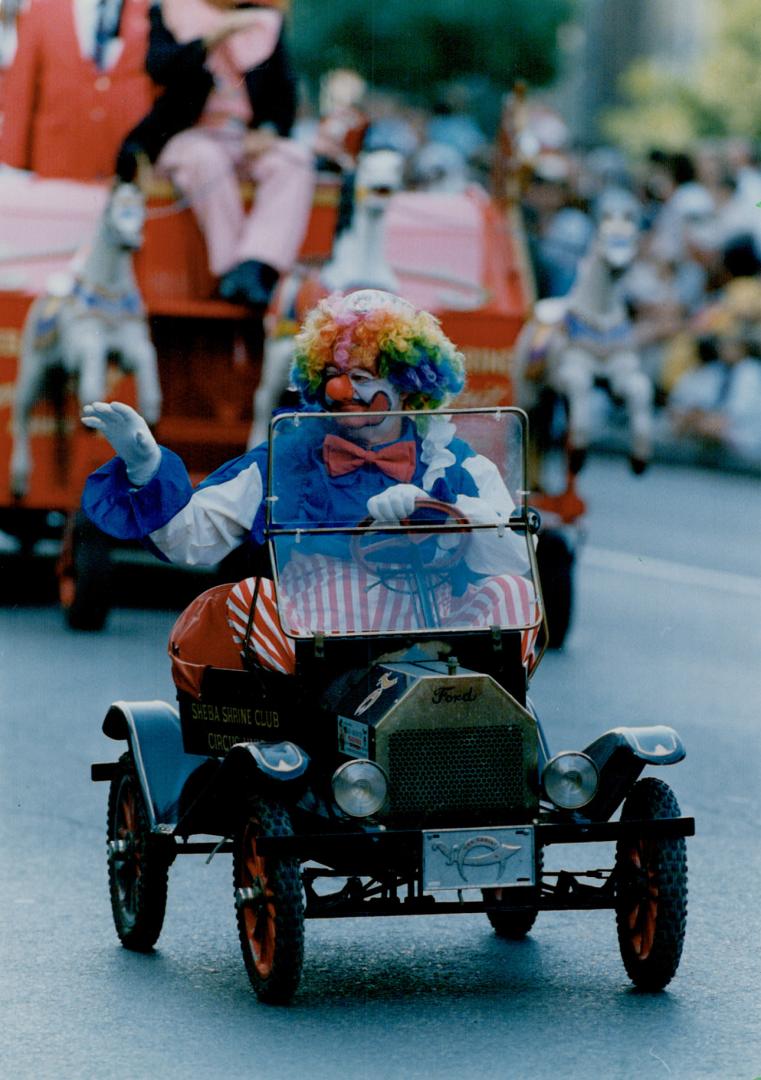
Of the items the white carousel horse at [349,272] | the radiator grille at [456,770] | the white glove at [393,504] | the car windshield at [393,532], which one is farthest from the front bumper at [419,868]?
the white carousel horse at [349,272]

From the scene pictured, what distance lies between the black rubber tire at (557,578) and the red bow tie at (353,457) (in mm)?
6398

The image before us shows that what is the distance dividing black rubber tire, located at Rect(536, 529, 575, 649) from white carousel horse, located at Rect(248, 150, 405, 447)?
162 cm

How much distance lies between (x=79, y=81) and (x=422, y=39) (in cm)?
3099

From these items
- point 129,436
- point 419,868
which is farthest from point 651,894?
point 129,436

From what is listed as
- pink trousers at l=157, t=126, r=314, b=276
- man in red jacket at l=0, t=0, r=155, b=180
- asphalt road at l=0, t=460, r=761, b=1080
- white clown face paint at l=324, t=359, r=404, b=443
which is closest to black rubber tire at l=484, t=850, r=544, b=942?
asphalt road at l=0, t=460, r=761, b=1080

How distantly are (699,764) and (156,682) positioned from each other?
2547 mm

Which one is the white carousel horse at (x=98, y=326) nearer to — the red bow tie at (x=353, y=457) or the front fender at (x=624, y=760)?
the red bow tie at (x=353, y=457)

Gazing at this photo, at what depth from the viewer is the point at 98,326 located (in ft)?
42.7

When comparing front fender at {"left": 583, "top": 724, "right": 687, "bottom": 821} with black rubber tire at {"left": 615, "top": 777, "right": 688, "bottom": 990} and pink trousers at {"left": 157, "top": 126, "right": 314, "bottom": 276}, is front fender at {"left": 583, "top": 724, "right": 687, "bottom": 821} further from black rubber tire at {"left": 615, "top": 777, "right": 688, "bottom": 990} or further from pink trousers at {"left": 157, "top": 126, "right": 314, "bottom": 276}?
pink trousers at {"left": 157, "top": 126, "right": 314, "bottom": 276}

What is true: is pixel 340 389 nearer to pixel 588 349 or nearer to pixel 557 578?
pixel 557 578

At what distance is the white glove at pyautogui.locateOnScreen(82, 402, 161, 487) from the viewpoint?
5.85m

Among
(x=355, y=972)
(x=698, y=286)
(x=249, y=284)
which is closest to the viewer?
(x=355, y=972)

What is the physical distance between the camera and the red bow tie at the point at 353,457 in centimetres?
623

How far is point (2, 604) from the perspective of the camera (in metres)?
13.6
